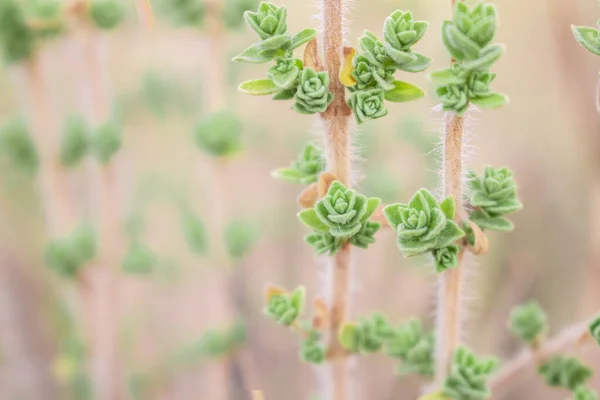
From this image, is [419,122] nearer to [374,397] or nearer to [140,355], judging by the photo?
[374,397]

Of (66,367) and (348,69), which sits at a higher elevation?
(348,69)

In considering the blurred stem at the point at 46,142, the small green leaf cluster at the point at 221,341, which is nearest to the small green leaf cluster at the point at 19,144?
the blurred stem at the point at 46,142

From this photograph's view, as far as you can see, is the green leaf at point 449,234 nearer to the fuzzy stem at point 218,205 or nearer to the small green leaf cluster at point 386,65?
the small green leaf cluster at point 386,65

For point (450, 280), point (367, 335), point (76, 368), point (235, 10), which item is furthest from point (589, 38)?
point (76, 368)

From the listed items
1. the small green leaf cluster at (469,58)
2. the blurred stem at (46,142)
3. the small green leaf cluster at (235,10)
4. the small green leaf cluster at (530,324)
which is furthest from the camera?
the blurred stem at (46,142)

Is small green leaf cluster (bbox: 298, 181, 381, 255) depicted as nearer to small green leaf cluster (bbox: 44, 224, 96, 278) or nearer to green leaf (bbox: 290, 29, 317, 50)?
green leaf (bbox: 290, 29, 317, 50)

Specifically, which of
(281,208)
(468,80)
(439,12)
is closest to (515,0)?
(439,12)

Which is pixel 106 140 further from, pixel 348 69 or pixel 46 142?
pixel 348 69
